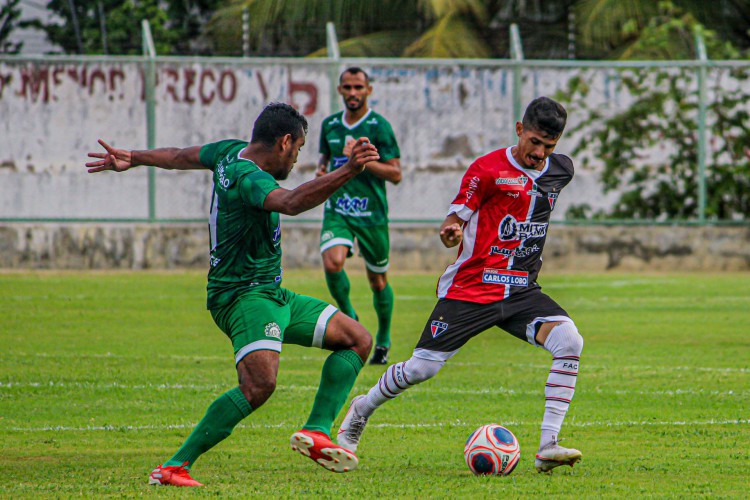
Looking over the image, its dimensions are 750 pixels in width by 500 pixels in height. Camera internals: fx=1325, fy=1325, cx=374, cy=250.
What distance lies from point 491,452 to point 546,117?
1692 millimetres

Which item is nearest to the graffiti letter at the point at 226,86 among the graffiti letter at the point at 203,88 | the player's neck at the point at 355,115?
the graffiti letter at the point at 203,88

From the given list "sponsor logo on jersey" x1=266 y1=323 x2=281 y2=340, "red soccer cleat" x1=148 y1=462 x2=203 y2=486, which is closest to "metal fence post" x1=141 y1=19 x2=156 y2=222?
"sponsor logo on jersey" x1=266 y1=323 x2=281 y2=340

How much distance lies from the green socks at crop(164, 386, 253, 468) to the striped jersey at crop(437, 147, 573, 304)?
1392 mm

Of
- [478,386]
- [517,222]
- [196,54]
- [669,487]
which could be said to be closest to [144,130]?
[196,54]

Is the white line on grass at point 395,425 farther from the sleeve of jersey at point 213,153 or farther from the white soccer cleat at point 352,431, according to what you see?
the sleeve of jersey at point 213,153

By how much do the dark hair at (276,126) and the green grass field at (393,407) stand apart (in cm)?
159

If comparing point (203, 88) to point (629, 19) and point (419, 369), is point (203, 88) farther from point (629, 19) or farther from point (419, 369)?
point (419, 369)

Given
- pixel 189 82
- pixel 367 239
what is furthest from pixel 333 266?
pixel 189 82

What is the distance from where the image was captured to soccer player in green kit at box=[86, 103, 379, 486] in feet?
19.5

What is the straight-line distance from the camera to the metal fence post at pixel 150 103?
19.0 metres

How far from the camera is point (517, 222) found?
22.5 feet

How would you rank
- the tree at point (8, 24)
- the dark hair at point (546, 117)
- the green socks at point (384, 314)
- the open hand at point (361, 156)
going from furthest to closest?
the tree at point (8, 24) → the green socks at point (384, 314) → the dark hair at point (546, 117) → the open hand at point (361, 156)

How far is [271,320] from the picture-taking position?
20.2ft

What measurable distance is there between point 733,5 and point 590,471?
2135cm
